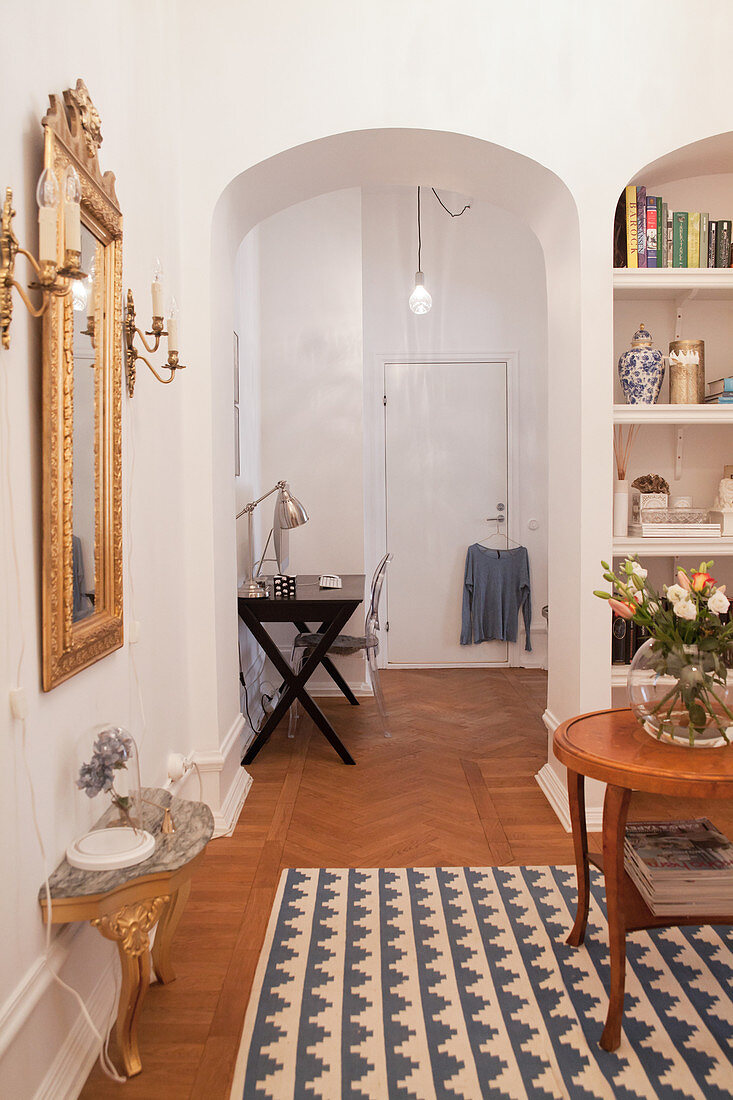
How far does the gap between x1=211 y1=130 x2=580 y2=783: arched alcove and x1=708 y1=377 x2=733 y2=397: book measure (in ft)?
1.91

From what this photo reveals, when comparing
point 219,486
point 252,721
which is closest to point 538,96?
point 219,486

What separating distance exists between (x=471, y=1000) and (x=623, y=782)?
691 mm

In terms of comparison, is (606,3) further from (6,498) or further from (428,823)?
(428,823)

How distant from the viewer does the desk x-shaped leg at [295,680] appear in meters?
3.75

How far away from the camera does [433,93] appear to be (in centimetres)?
284

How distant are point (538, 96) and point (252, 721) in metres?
3.24

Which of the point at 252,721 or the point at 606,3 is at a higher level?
the point at 606,3

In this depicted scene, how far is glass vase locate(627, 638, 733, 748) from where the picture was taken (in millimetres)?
1816

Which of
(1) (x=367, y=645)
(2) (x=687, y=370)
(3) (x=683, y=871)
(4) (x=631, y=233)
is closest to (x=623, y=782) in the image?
(3) (x=683, y=871)

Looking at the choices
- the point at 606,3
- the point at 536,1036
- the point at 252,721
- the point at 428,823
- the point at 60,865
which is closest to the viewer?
the point at 60,865

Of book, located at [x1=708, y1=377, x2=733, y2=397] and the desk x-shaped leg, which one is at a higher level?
book, located at [x1=708, y1=377, x2=733, y2=397]

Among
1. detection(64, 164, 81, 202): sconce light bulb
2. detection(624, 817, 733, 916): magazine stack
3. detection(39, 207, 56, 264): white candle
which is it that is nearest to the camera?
detection(39, 207, 56, 264): white candle

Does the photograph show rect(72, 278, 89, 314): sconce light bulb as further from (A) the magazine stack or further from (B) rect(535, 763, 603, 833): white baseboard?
(B) rect(535, 763, 603, 833): white baseboard

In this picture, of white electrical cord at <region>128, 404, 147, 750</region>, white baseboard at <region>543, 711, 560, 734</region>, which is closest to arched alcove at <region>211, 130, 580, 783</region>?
white baseboard at <region>543, 711, 560, 734</region>
